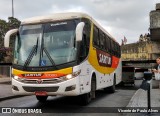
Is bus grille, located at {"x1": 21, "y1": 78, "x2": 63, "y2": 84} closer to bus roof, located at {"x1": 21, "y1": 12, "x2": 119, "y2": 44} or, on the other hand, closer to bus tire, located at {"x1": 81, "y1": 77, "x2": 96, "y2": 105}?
bus tire, located at {"x1": 81, "y1": 77, "x2": 96, "y2": 105}

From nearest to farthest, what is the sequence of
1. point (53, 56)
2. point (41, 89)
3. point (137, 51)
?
point (41, 89)
point (53, 56)
point (137, 51)

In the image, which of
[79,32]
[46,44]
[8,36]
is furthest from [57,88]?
[8,36]

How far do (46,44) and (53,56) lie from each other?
0.56 m

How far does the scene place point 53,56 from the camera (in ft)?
39.3

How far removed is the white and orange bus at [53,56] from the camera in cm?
1179

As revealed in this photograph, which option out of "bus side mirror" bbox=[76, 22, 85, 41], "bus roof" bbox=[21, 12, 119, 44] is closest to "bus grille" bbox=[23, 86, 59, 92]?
"bus side mirror" bbox=[76, 22, 85, 41]

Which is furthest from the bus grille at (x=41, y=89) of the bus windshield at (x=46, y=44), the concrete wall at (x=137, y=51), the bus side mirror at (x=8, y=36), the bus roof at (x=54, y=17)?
the concrete wall at (x=137, y=51)

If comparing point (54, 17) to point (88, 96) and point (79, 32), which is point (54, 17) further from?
point (88, 96)

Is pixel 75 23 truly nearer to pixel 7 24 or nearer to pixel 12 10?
pixel 7 24

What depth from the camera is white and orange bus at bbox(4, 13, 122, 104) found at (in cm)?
1179

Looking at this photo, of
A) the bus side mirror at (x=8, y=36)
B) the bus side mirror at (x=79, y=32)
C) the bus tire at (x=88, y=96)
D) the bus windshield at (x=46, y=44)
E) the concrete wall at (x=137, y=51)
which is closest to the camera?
the bus side mirror at (x=79, y=32)

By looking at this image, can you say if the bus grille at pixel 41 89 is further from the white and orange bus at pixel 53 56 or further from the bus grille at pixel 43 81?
the bus grille at pixel 43 81

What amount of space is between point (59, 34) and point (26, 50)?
1.26 m

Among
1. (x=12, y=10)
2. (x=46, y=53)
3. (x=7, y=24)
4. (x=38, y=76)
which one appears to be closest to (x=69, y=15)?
(x=46, y=53)
